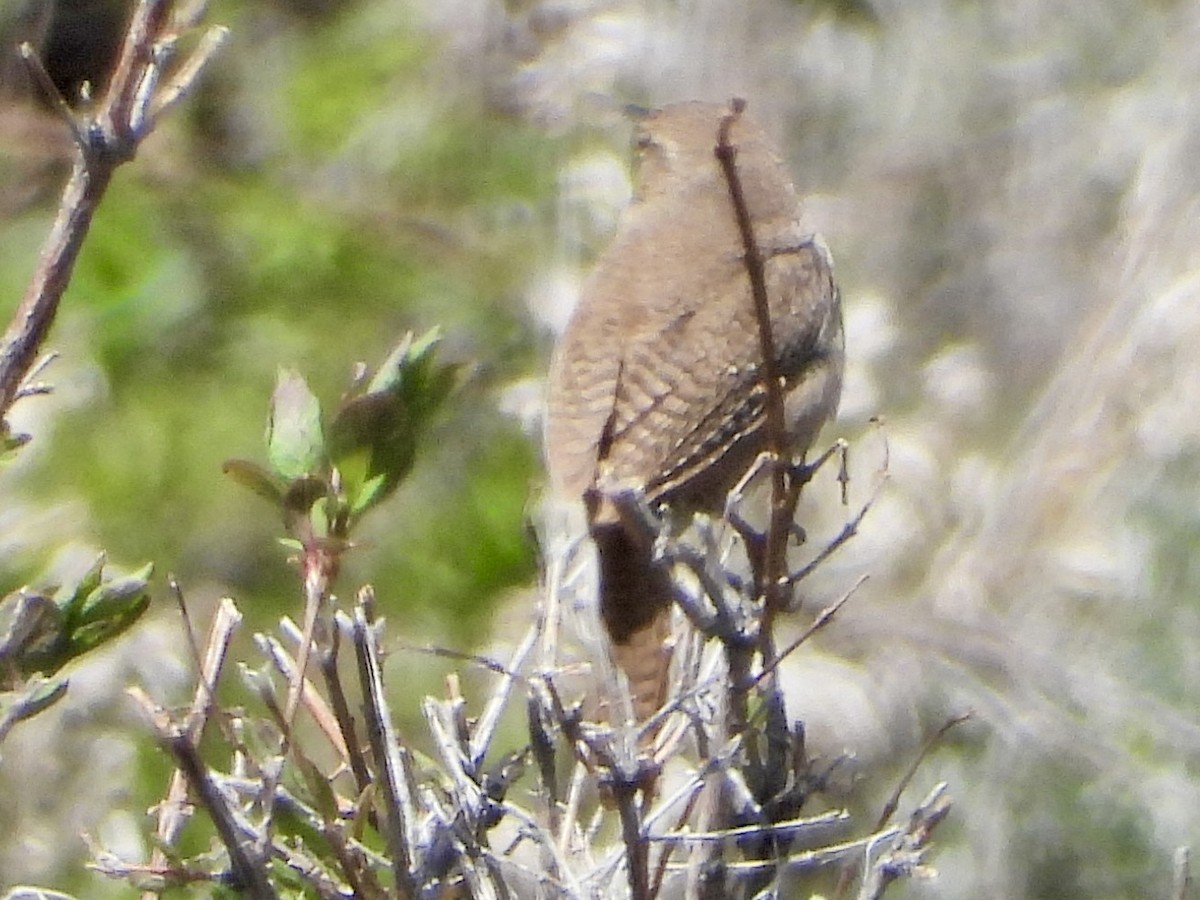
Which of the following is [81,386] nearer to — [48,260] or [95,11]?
[95,11]

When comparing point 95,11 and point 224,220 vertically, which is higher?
point 95,11

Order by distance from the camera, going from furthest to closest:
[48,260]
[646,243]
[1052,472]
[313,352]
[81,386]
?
[313,352] < [81,386] < [1052,472] < [646,243] < [48,260]

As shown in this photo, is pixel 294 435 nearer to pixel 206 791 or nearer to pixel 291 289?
pixel 206 791

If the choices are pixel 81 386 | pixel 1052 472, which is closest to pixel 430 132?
pixel 81 386

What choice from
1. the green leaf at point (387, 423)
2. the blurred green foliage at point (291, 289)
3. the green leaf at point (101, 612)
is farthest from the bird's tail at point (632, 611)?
the blurred green foliage at point (291, 289)

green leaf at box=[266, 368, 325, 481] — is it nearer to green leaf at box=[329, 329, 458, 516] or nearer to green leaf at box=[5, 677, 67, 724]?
green leaf at box=[329, 329, 458, 516]

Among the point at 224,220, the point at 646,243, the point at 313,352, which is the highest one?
the point at 224,220

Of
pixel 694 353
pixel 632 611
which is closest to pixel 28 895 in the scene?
pixel 632 611
